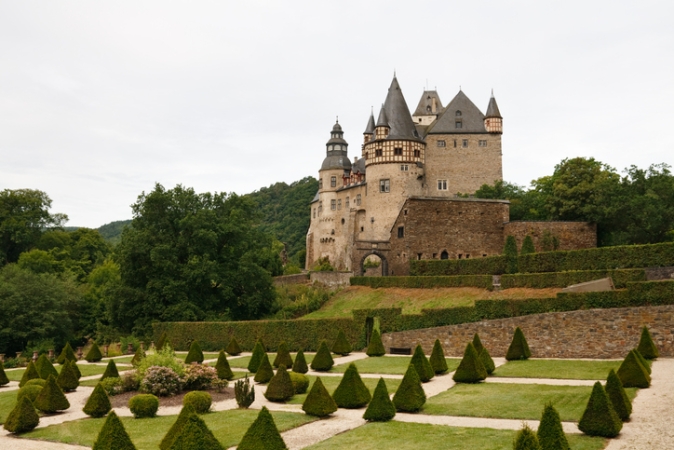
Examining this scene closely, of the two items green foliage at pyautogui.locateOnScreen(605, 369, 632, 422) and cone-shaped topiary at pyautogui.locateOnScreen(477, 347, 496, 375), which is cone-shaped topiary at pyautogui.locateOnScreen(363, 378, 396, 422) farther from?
cone-shaped topiary at pyautogui.locateOnScreen(477, 347, 496, 375)

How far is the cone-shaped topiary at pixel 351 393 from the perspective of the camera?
20281 millimetres

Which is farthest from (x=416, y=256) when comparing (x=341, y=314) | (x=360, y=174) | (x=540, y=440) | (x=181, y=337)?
(x=540, y=440)

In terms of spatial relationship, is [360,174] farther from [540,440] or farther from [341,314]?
[540,440]

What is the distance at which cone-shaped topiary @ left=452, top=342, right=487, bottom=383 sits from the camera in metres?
23.5

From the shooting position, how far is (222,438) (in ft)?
55.3

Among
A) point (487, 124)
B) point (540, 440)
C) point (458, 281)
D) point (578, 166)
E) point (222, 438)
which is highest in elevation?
point (487, 124)

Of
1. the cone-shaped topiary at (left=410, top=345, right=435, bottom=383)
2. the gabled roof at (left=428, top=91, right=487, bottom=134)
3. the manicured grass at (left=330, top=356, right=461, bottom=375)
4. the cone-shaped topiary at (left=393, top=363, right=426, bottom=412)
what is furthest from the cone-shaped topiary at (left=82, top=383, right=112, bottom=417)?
the gabled roof at (left=428, top=91, right=487, bottom=134)

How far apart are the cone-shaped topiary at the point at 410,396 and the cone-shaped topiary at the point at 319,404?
70.0 inches

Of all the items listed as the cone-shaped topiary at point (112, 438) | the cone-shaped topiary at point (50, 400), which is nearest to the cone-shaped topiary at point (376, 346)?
the cone-shaped topiary at point (50, 400)

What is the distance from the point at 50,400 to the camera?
70.2 ft

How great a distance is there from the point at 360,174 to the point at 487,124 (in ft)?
42.9

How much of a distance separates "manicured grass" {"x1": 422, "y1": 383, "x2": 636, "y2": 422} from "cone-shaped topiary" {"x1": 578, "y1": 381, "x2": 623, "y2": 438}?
179 centimetres

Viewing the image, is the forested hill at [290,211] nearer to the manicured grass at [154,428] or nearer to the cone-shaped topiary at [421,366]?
the cone-shaped topiary at [421,366]

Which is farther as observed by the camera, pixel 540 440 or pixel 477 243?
pixel 477 243
